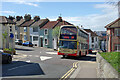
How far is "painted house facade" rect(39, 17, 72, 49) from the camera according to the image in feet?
176

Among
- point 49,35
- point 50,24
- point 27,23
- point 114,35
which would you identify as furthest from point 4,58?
point 27,23

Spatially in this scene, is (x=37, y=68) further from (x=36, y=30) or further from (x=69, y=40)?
(x=36, y=30)

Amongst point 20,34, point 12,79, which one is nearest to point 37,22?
point 20,34

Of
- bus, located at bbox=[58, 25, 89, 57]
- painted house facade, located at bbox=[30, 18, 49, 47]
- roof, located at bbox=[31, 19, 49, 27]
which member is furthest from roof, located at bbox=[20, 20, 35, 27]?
bus, located at bbox=[58, 25, 89, 57]

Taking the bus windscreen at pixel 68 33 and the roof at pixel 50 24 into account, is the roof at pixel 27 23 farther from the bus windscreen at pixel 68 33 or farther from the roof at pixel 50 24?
the bus windscreen at pixel 68 33

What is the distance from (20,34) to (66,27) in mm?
43688

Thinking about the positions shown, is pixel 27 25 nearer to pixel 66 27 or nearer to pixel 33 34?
pixel 33 34

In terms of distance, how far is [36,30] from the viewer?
5897 centimetres

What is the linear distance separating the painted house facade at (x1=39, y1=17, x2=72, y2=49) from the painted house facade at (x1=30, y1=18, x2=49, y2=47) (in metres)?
1.41

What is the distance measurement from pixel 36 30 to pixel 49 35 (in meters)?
6.14

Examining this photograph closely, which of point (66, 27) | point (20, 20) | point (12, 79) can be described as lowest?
point (12, 79)

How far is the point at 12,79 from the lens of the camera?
35.2 ft

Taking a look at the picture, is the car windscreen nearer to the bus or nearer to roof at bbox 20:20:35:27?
the bus

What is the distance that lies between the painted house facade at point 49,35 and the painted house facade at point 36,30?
1.41m
